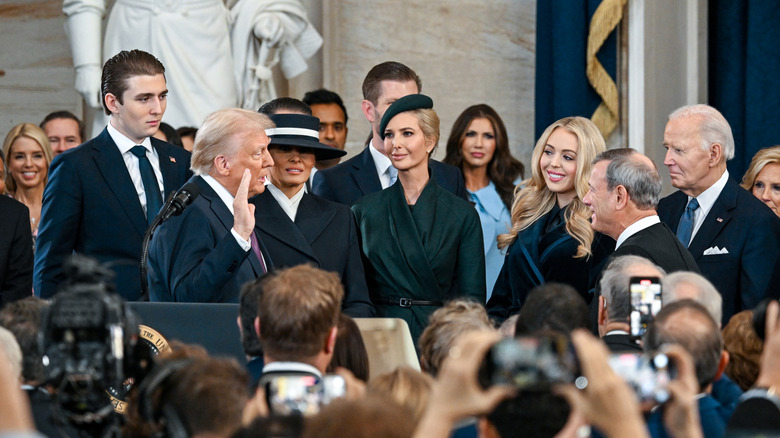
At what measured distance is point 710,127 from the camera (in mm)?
5543

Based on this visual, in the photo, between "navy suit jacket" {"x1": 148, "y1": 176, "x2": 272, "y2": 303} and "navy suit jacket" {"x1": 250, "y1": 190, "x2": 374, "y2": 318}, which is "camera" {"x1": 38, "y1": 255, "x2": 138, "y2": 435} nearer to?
"navy suit jacket" {"x1": 148, "y1": 176, "x2": 272, "y2": 303}

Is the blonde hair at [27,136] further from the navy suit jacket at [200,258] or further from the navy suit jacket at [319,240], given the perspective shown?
the navy suit jacket at [200,258]

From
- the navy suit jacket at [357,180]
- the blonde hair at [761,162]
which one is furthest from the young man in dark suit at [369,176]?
the blonde hair at [761,162]

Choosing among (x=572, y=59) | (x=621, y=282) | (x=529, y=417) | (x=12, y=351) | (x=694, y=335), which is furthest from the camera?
(x=572, y=59)

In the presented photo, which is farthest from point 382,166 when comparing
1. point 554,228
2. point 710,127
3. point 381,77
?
point 710,127

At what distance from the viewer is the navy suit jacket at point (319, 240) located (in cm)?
449

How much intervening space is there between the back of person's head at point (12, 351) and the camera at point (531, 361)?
133cm

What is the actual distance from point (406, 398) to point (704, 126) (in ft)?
11.1

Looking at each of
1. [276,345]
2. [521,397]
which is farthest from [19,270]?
[521,397]

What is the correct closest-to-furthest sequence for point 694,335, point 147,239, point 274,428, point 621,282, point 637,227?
point 274,428
point 694,335
point 621,282
point 147,239
point 637,227

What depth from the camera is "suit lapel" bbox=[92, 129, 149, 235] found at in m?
4.75

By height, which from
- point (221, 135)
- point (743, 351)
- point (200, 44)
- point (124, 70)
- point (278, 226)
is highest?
point (200, 44)

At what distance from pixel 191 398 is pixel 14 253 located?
295 cm

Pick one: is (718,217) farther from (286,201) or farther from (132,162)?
(132,162)
